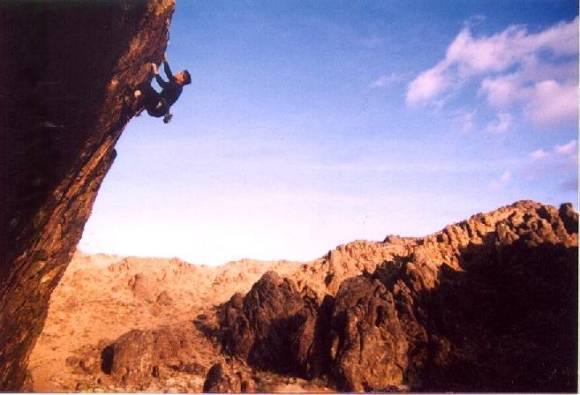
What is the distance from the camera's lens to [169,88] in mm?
10656

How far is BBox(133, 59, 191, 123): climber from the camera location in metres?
10.6

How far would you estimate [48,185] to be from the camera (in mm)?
8391

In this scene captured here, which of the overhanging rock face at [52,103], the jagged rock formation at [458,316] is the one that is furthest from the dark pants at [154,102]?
the jagged rock formation at [458,316]

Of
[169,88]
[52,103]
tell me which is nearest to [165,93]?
[169,88]

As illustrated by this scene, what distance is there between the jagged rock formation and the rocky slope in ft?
0.18

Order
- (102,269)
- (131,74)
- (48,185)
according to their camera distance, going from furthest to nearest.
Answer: (102,269)
(131,74)
(48,185)

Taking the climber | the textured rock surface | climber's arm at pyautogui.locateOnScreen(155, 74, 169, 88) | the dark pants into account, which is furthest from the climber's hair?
the textured rock surface

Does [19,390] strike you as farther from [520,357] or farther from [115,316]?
[520,357]

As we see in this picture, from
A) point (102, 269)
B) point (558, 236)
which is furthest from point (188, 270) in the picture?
point (558, 236)

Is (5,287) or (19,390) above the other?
(5,287)

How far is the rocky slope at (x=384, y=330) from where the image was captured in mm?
16109

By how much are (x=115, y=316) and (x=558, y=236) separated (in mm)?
27518

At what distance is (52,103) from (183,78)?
3995mm

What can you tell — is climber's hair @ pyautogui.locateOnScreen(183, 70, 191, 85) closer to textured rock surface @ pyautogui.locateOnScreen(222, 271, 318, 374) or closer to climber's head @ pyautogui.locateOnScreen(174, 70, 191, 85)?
climber's head @ pyautogui.locateOnScreen(174, 70, 191, 85)
